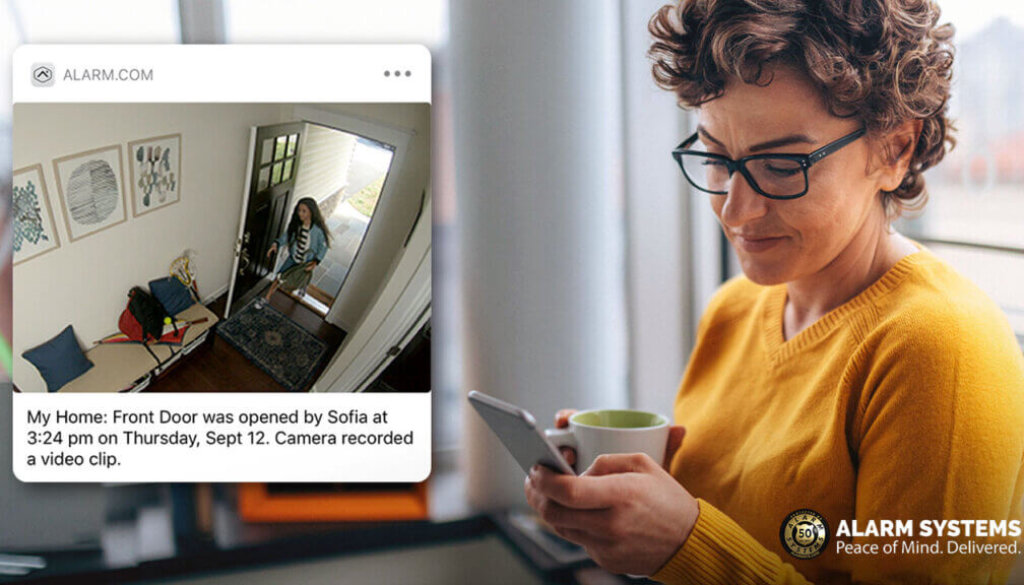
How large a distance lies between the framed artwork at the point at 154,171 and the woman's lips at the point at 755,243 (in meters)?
0.57

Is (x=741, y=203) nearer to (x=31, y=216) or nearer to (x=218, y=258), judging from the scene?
(x=218, y=258)

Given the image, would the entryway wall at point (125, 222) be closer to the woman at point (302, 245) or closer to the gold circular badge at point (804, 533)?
the woman at point (302, 245)

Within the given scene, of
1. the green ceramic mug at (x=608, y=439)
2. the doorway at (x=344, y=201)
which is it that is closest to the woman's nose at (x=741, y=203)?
the green ceramic mug at (x=608, y=439)

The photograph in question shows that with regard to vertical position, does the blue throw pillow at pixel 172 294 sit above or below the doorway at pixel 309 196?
below

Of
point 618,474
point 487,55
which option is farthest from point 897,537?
point 487,55

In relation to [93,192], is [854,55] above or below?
above

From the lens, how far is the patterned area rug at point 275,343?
32.2 inches

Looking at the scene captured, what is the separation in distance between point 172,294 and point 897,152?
72cm

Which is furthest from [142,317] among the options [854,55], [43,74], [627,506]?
[854,55]

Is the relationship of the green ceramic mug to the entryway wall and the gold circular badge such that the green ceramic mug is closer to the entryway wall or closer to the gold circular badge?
the gold circular badge

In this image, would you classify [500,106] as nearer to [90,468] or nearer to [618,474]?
[618,474]

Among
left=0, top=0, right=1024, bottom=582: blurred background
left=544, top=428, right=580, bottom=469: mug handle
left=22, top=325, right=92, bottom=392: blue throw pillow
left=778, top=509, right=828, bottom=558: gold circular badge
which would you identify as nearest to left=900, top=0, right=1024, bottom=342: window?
left=0, top=0, right=1024, bottom=582: blurred background

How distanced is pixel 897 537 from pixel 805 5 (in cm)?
51

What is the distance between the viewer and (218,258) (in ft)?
2.67
